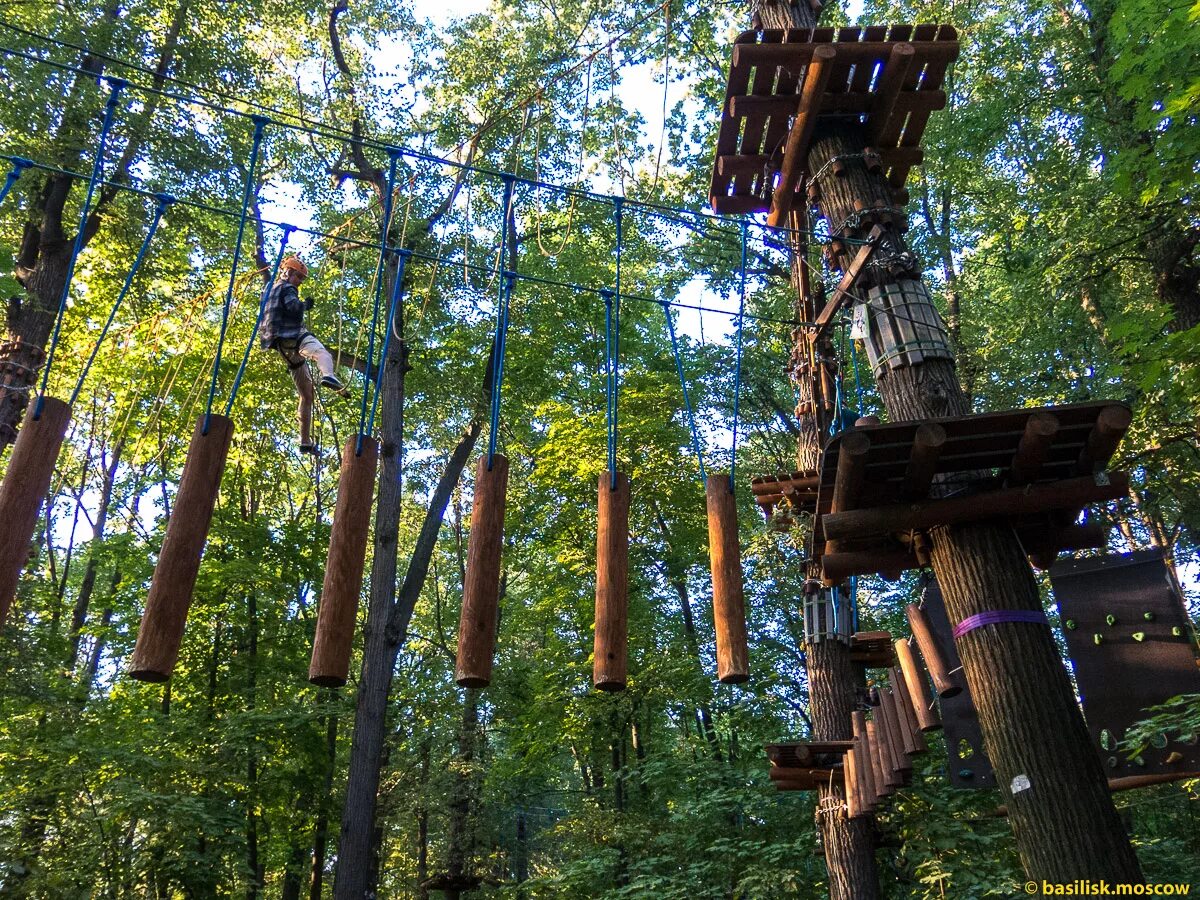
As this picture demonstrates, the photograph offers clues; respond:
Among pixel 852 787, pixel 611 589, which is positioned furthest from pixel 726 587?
pixel 852 787

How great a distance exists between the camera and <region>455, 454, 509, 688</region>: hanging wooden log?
117 inches

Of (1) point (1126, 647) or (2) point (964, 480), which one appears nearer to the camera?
(2) point (964, 480)

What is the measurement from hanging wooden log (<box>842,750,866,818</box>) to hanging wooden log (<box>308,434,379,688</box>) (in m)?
4.40

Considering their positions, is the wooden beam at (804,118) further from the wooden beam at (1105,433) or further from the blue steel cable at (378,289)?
the wooden beam at (1105,433)

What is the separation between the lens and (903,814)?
8453 millimetres

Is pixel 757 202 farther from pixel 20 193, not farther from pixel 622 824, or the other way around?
pixel 622 824

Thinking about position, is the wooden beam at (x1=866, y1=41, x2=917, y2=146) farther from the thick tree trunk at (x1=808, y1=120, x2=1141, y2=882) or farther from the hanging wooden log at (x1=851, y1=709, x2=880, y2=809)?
the hanging wooden log at (x1=851, y1=709, x2=880, y2=809)

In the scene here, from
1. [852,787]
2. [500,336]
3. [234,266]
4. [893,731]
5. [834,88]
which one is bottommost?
[852,787]

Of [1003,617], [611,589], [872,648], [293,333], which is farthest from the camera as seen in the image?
[872,648]

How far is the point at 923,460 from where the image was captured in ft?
12.4

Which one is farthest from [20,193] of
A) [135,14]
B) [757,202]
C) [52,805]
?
[757,202]

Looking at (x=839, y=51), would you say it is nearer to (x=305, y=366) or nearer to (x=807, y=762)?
(x=305, y=366)

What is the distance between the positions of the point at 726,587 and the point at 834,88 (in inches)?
143

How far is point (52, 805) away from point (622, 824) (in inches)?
262
